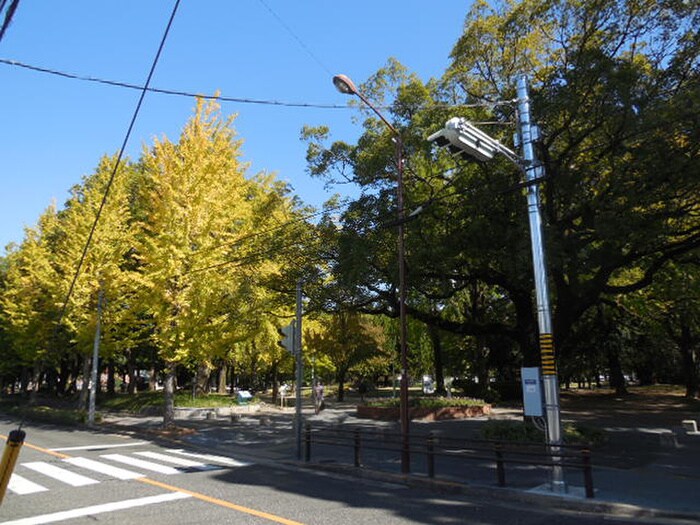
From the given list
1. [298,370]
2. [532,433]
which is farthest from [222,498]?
[532,433]

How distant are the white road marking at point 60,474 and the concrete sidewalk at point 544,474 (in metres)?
4.69

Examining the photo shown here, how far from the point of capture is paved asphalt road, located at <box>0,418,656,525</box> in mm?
7520

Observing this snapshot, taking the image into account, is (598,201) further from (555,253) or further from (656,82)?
(656,82)

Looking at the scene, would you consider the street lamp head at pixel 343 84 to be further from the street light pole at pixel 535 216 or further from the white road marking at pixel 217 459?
the white road marking at pixel 217 459

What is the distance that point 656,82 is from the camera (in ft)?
44.4

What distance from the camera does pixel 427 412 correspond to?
2339cm

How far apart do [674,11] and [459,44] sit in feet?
19.0

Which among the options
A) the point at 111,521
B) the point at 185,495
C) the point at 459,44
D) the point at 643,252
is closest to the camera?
the point at 111,521

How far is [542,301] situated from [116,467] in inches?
418

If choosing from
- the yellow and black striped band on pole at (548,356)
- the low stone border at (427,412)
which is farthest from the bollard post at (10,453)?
the low stone border at (427,412)

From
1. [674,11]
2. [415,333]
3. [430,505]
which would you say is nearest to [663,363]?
[415,333]

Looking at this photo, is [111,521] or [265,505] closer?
[111,521]

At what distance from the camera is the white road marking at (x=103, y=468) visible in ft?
36.5

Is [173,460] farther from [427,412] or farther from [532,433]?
[427,412]
